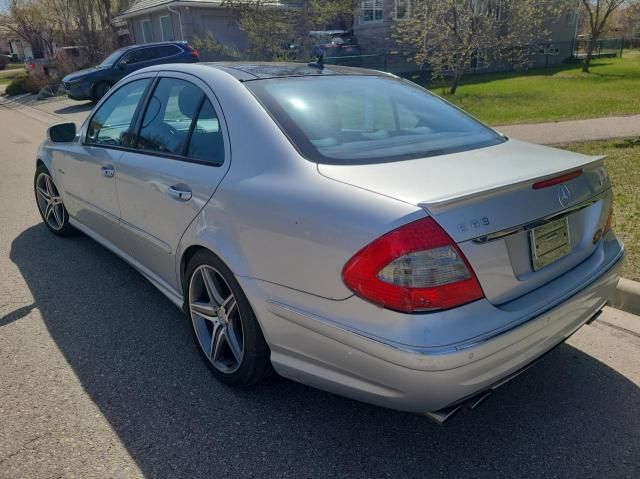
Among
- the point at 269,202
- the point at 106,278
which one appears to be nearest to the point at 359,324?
the point at 269,202

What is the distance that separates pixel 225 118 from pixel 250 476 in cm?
170

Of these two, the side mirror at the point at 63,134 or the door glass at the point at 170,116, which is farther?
the side mirror at the point at 63,134

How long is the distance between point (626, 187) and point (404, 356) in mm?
4968

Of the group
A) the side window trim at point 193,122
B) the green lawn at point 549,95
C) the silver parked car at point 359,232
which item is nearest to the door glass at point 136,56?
the green lawn at point 549,95

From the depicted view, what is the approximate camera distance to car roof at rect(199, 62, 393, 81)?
3.04 meters

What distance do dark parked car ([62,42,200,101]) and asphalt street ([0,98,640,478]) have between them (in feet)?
52.9

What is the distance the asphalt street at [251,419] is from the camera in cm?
232

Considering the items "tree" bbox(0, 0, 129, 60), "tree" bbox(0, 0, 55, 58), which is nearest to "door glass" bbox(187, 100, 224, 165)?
"tree" bbox(0, 0, 129, 60)

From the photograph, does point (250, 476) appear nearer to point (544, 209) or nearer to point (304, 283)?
point (304, 283)

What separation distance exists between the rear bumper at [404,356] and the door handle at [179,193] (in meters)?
0.66

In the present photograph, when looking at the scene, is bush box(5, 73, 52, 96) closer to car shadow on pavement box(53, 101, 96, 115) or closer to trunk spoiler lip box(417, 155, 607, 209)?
car shadow on pavement box(53, 101, 96, 115)

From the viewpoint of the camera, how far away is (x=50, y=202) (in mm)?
5227

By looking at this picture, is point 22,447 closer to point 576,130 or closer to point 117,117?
point 117,117

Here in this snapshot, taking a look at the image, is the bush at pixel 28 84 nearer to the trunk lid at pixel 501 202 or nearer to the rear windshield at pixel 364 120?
the rear windshield at pixel 364 120
